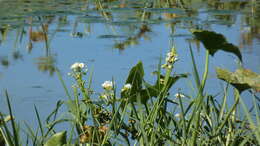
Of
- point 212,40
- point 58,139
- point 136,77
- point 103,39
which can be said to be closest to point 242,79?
point 212,40

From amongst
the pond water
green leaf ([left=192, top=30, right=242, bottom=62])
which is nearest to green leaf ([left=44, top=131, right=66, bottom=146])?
green leaf ([left=192, top=30, right=242, bottom=62])

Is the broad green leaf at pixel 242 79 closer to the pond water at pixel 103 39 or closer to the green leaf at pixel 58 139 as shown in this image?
the pond water at pixel 103 39

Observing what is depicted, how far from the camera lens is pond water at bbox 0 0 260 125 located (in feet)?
8.03

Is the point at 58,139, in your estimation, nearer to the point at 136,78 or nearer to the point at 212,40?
the point at 136,78

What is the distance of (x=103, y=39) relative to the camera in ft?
11.1

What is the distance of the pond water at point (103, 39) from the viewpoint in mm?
2447

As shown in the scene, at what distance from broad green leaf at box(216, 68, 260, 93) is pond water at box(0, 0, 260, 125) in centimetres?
25

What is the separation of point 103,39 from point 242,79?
5.99 ft

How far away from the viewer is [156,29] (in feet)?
12.4

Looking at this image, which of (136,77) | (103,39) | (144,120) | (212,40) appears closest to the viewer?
(212,40)

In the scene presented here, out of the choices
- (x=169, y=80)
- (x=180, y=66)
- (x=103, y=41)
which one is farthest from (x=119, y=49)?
(x=169, y=80)

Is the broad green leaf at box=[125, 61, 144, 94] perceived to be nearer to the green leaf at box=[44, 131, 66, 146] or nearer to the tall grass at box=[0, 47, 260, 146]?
the tall grass at box=[0, 47, 260, 146]

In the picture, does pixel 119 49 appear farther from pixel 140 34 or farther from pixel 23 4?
pixel 23 4

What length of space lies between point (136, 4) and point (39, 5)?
2.47 feet
